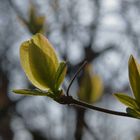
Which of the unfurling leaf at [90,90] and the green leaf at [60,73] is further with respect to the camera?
the unfurling leaf at [90,90]

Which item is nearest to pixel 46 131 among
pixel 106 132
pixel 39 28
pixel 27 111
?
pixel 106 132

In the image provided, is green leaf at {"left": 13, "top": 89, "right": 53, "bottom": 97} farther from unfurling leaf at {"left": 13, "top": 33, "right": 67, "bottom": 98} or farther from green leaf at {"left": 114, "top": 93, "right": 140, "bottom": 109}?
green leaf at {"left": 114, "top": 93, "right": 140, "bottom": 109}

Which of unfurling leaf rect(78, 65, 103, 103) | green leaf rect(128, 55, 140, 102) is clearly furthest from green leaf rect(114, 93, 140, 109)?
unfurling leaf rect(78, 65, 103, 103)

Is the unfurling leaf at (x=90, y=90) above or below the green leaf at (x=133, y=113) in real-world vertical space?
below

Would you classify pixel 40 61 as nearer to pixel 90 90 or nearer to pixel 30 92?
pixel 30 92

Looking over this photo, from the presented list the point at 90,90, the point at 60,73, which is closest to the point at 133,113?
the point at 60,73

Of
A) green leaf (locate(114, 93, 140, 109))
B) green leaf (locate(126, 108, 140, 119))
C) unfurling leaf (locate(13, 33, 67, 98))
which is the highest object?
unfurling leaf (locate(13, 33, 67, 98))

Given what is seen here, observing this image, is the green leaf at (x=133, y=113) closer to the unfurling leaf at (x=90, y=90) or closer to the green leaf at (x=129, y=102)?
the green leaf at (x=129, y=102)

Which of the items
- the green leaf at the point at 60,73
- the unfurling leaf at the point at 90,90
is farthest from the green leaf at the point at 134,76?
the unfurling leaf at the point at 90,90
